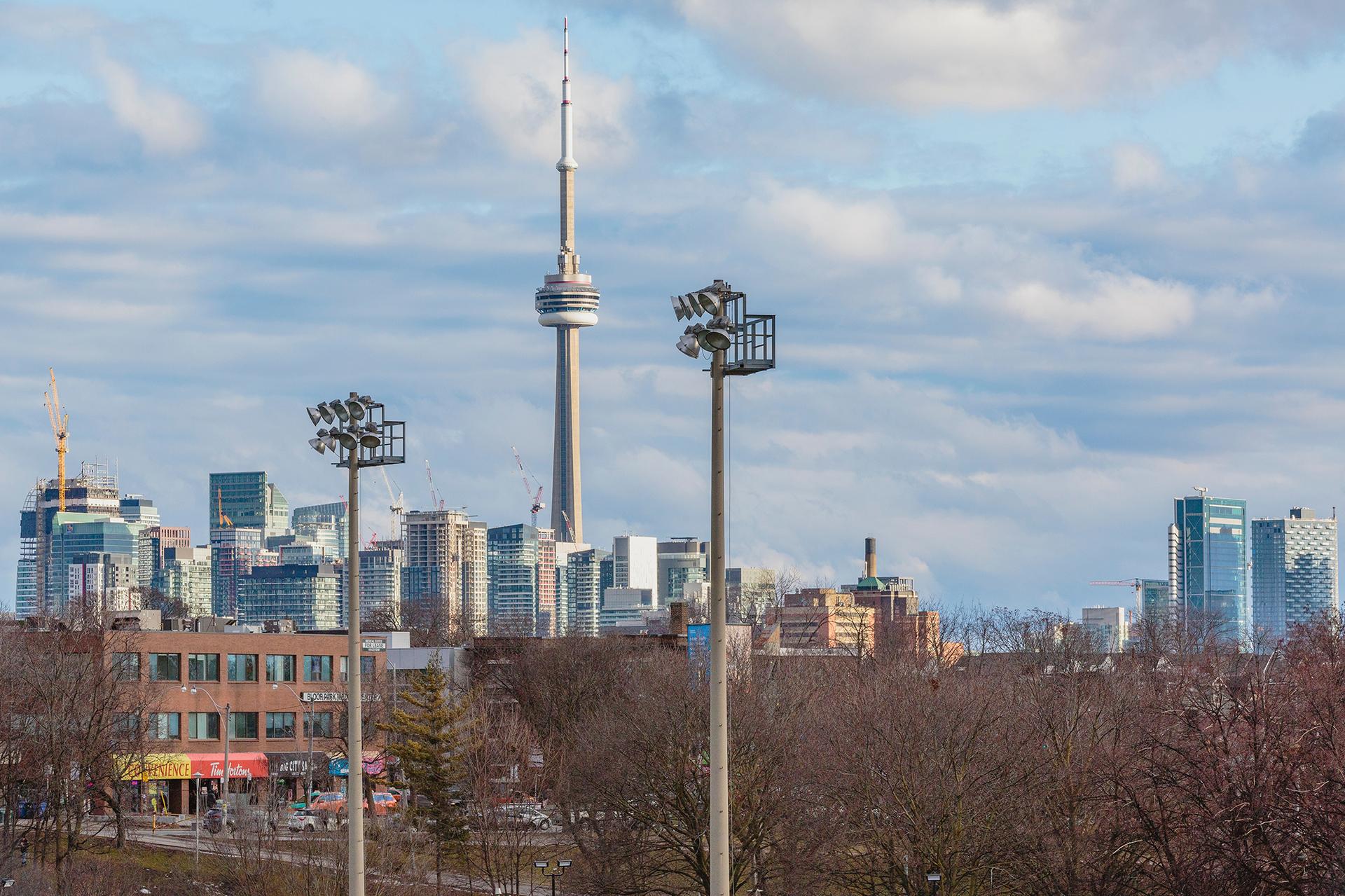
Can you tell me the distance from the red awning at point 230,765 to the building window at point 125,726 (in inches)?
435

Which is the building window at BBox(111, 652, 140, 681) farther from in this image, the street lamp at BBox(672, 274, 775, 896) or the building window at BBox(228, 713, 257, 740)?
the street lamp at BBox(672, 274, 775, 896)

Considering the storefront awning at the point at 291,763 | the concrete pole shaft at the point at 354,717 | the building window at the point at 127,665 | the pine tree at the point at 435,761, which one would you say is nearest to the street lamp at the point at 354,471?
the concrete pole shaft at the point at 354,717

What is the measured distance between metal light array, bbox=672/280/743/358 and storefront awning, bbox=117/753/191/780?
A: 82.8 m

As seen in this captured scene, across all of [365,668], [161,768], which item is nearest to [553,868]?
[161,768]

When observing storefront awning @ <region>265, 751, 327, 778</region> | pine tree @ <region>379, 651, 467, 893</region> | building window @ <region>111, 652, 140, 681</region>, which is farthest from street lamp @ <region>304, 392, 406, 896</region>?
storefront awning @ <region>265, 751, 327, 778</region>

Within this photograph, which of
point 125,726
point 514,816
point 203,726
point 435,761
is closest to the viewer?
point 514,816

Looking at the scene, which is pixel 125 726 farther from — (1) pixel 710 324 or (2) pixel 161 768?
(1) pixel 710 324

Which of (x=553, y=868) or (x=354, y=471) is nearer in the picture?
(x=354, y=471)

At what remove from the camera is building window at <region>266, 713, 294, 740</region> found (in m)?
135

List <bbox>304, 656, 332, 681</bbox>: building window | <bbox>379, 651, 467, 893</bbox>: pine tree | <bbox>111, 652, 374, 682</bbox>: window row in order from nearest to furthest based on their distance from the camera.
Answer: <bbox>379, 651, 467, 893</bbox>: pine tree → <bbox>111, 652, 374, 682</bbox>: window row → <bbox>304, 656, 332, 681</bbox>: building window

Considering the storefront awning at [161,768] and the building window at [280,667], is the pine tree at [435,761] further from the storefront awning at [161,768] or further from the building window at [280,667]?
the building window at [280,667]

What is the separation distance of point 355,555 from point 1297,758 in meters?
23.0

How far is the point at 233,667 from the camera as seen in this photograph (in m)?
133

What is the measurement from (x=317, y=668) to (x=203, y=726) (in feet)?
36.5
